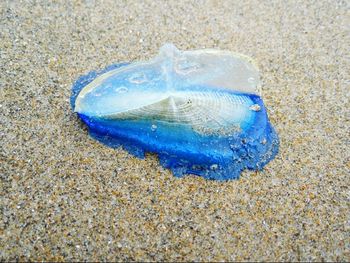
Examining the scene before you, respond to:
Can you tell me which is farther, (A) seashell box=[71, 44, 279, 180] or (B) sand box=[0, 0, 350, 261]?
(A) seashell box=[71, 44, 279, 180]

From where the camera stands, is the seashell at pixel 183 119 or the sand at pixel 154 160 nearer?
the sand at pixel 154 160

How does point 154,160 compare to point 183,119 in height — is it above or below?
below

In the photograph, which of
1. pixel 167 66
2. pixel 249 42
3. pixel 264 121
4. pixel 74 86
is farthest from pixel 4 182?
pixel 249 42

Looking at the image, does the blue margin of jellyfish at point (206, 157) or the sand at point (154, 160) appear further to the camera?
the blue margin of jellyfish at point (206, 157)

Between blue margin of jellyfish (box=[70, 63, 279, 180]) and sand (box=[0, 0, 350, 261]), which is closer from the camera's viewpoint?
sand (box=[0, 0, 350, 261])
